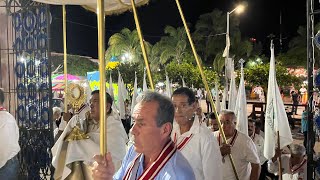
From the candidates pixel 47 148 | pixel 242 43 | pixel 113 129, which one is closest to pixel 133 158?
pixel 113 129

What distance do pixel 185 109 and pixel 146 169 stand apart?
4.72 feet

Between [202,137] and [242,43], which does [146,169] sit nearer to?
[202,137]

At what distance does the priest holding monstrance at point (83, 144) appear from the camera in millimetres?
4520

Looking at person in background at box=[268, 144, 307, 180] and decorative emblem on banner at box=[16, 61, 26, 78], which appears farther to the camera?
decorative emblem on banner at box=[16, 61, 26, 78]

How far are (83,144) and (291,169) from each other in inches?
122

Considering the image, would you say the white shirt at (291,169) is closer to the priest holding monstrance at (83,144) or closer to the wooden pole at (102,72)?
the priest holding monstrance at (83,144)

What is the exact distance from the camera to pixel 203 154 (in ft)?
11.6

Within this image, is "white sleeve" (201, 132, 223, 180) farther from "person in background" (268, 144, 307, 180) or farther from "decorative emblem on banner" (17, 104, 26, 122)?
"decorative emblem on banner" (17, 104, 26, 122)

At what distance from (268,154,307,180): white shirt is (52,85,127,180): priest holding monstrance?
8.57ft

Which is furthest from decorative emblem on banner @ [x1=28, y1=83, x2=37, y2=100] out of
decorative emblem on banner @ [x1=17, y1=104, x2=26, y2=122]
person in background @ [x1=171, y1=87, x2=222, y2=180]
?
person in background @ [x1=171, y1=87, x2=222, y2=180]

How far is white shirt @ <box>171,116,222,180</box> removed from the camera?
345cm

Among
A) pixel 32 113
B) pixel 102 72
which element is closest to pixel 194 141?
pixel 102 72

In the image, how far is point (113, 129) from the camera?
4.74 meters

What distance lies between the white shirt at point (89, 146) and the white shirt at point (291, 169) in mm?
2608
